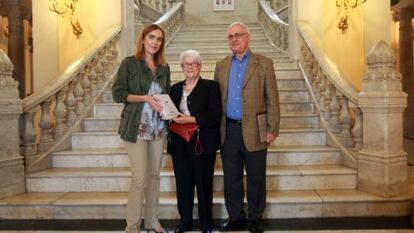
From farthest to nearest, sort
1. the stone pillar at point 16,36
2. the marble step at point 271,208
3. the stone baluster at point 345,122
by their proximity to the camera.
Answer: the stone pillar at point 16,36 → the stone baluster at point 345,122 → the marble step at point 271,208

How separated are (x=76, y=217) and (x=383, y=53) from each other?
9.87 ft

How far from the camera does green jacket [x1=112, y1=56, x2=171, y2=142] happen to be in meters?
2.65

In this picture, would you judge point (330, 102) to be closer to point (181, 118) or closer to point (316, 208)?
point (316, 208)

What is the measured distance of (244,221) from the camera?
3117 mm

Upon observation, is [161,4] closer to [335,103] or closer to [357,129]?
[335,103]

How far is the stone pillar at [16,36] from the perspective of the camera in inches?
378

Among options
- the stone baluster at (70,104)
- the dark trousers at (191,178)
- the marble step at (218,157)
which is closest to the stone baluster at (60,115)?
the stone baluster at (70,104)

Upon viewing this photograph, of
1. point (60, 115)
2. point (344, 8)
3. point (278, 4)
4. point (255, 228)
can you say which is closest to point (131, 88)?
point (255, 228)

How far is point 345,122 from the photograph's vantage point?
3.94 meters

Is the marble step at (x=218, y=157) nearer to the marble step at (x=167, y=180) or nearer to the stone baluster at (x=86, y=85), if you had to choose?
the marble step at (x=167, y=180)

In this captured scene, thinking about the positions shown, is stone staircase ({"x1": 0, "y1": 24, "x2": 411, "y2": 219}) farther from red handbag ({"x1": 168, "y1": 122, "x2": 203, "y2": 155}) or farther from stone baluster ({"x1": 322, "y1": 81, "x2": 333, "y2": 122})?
red handbag ({"x1": 168, "y1": 122, "x2": 203, "y2": 155})

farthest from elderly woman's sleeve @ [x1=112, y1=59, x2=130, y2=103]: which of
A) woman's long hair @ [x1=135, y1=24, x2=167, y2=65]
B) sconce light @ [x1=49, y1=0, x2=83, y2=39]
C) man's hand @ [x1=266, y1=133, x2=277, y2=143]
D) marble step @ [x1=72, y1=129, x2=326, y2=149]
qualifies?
sconce light @ [x1=49, y1=0, x2=83, y2=39]

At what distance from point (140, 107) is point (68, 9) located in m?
3.97

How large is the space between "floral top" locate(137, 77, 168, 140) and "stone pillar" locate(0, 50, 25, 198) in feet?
5.13
